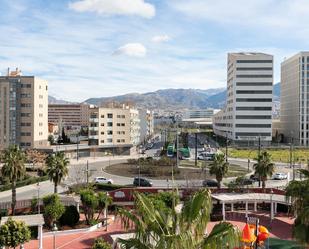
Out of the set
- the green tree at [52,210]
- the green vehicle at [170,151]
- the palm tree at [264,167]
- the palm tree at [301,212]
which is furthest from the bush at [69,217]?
the green vehicle at [170,151]

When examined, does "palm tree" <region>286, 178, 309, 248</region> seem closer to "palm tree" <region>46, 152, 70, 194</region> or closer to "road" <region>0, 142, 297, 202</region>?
"road" <region>0, 142, 297, 202</region>

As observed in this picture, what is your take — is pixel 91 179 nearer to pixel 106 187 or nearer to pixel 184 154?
pixel 106 187

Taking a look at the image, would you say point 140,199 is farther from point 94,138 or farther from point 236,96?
point 236,96

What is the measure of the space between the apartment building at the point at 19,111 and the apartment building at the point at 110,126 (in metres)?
16.2

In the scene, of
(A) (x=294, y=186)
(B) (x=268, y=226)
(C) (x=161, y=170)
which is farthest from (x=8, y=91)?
(A) (x=294, y=186)

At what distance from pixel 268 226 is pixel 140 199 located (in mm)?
31814

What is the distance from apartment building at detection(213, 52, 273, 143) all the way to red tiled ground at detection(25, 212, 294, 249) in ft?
315

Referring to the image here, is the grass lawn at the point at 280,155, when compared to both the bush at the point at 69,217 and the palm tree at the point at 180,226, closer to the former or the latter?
the bush at the point at 69,217

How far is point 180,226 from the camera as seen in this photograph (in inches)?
476

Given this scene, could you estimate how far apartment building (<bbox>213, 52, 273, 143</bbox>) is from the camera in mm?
138000

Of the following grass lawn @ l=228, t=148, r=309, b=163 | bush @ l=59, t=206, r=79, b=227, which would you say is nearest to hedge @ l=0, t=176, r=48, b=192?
bush @ l=59, t=206, r=79, b=227

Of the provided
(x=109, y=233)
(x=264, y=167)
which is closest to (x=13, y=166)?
(x=109, y=233)

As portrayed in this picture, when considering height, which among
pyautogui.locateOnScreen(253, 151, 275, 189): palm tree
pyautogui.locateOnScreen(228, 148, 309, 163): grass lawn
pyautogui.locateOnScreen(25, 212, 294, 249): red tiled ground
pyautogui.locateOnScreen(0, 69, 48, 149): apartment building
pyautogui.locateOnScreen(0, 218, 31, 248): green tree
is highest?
pyautogui.locateOnScreen(0, 69, 48, 149): apartment building

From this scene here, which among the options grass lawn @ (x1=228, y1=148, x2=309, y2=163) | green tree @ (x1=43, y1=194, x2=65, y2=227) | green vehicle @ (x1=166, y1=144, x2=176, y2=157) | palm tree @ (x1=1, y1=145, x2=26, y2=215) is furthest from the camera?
green vehicle @ (x1=166, y1=144, x2=176, y2=157)
